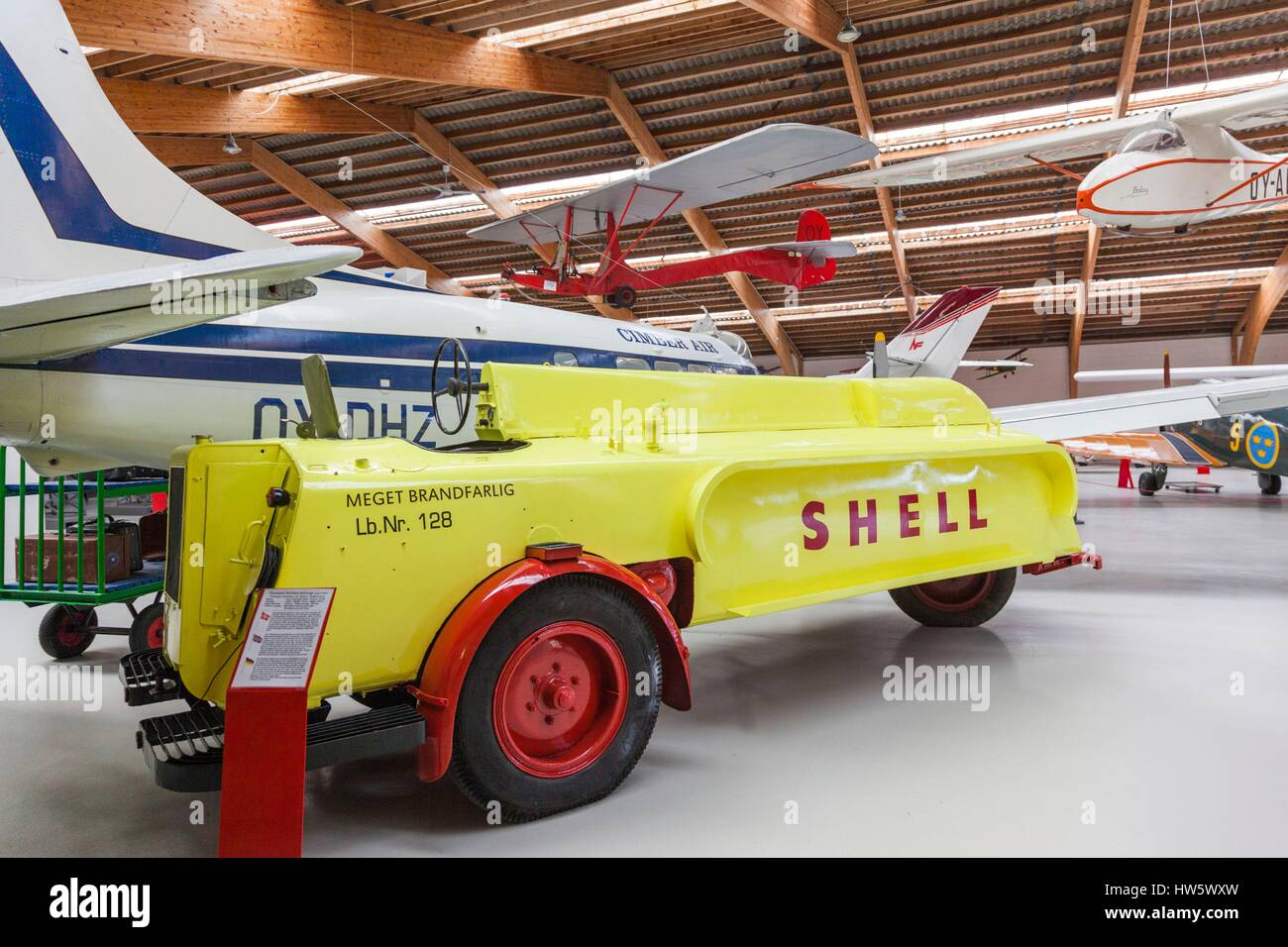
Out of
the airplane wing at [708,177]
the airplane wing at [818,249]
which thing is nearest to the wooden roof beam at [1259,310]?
the airplane wing at [818,249]

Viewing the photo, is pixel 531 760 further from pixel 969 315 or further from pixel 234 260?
pixel 969 315

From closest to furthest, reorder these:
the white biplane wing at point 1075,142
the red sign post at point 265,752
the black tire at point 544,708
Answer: the red sign post at point 265,752 < the black tire at point 544,708 < the white biplane wing at point 1075,142

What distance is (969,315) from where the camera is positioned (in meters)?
12.7

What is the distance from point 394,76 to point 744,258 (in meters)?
6.09

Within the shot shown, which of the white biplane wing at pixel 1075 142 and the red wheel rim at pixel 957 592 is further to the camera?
the white biplane wing at pixel 1075 142

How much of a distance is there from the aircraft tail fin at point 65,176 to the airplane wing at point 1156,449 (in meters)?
12.5

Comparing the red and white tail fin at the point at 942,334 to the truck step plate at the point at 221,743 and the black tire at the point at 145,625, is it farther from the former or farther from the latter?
the truck step plate at the point at 221,743

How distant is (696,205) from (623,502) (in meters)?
9.70

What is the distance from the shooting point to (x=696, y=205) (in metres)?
11.8

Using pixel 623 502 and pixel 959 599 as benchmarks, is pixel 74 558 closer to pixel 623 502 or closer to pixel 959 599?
pixel 623 502

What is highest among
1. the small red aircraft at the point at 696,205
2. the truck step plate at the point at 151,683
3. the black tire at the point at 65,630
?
the small red aircraft at the point at 696,205

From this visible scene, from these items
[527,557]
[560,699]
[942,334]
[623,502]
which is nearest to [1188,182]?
[942,334]

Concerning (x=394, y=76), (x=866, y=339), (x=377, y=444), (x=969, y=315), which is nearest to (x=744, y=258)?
(x=969, y=315)

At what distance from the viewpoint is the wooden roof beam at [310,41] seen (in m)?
8.40
